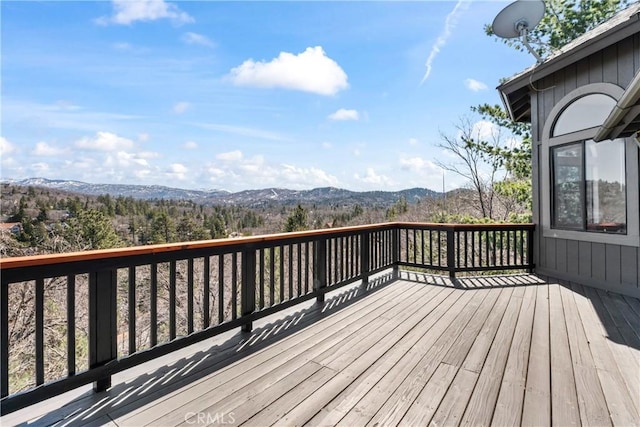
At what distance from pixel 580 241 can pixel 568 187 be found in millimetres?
800

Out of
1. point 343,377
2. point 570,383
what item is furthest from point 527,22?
point 343,377

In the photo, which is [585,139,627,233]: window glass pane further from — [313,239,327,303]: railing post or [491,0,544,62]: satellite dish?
[313,239,327,303]: railing post

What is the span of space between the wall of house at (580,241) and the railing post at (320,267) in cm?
368

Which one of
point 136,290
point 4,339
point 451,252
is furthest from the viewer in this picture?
point 451,252

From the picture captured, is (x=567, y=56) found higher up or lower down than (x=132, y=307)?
higher up

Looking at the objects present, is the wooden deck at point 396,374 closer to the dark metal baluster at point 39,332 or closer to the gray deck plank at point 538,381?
the gray deck plank at point 538,381

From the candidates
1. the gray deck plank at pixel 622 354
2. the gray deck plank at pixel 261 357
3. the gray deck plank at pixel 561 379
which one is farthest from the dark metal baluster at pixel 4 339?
the gray deck plank at pixel 622 354

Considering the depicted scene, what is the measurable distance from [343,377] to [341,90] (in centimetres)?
1365

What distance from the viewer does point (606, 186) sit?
159 inches

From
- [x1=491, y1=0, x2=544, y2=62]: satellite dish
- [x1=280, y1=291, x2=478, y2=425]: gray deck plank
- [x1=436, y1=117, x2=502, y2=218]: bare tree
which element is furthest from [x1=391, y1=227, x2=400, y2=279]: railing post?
[x1=436, y1=117, x2=502, y2=218]: bare tree

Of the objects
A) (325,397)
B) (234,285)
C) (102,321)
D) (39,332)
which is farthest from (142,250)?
(325,397)

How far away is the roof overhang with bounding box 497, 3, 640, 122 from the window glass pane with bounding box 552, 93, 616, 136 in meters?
0.56

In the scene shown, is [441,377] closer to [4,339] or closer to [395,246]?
[4,339]

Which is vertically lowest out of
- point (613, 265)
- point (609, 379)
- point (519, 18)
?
point (609, 379)
